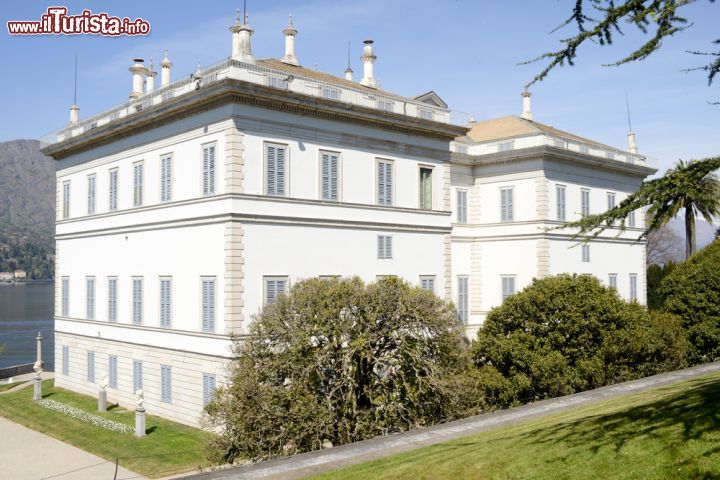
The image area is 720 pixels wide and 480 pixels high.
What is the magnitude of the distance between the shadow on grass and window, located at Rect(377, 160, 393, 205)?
1648 cm

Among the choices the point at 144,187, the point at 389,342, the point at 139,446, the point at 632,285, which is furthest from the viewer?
the point at 632,285

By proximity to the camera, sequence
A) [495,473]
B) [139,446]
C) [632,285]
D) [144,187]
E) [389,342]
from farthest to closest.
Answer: [632,285]
[144,187]
[139,446]
[389,342]
[495,473]

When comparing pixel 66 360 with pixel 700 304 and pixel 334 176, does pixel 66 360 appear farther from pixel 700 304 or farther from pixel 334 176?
pixel 700 304

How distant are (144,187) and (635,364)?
69.7 ft

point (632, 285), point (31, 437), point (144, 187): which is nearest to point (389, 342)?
point (144, 187)

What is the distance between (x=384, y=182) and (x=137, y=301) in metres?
11.8

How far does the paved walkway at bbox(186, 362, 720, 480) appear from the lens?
1534 centimetres

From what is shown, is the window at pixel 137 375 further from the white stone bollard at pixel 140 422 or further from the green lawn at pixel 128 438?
the white stone bollard at pixel 140 422

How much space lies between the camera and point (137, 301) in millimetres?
31562

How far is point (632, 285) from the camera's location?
44688mm

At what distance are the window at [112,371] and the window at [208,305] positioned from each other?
8.12m

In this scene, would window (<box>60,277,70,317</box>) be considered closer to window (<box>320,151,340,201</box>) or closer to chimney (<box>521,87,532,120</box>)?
window (<box>320,151,340,201</box>)

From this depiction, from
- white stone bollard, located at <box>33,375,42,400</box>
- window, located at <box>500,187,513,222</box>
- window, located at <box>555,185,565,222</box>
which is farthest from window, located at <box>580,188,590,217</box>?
white stone bollard, located at <box>33,375,42,400</box>

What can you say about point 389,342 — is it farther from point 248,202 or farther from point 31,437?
point 31,437
